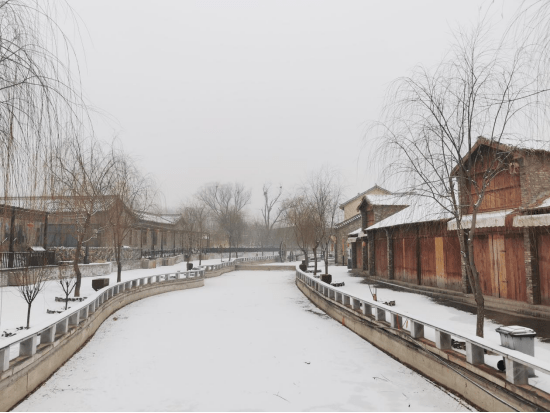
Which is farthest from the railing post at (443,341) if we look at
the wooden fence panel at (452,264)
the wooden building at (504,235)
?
the wooden fence panel at (452,264)

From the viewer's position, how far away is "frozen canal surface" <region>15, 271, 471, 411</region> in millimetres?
6570

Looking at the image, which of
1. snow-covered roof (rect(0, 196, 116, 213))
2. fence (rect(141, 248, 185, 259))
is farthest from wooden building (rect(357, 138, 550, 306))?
fence (rect(141, 248, 185, 259))

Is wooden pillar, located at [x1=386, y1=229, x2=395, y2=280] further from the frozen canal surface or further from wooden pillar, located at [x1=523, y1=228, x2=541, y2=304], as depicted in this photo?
wooden pillar, located at [x1=523, y1=228, x2=541, y2=304]

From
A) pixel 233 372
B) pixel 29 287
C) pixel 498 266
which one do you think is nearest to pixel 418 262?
pixel 498 266

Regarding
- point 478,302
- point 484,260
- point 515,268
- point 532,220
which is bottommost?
point 478,302

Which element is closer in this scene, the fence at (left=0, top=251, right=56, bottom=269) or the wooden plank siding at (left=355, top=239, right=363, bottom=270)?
the fence at (left=0, top=251, right=56, bottom=269)

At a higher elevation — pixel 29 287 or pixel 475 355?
pixel 29 287

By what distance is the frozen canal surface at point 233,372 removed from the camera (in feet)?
21.6

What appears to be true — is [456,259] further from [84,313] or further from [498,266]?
[84,313]

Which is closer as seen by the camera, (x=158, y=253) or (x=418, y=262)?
(x=418, y=262)

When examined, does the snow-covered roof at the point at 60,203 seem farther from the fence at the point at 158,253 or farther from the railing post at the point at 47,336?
the fence at the point at 158,253

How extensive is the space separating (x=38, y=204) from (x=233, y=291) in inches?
794

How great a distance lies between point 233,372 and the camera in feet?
27.1

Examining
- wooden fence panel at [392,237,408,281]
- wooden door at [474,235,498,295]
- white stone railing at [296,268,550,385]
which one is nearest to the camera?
white stone railing at [296,268,550,385]
